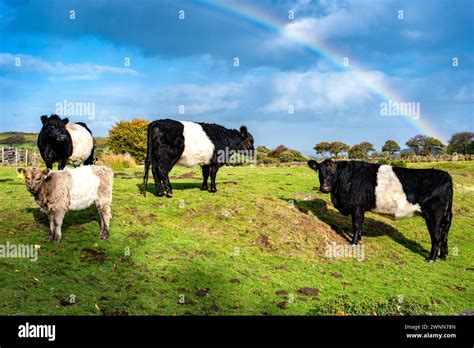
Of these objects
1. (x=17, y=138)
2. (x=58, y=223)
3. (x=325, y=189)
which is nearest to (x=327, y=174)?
(x=325, y=189)

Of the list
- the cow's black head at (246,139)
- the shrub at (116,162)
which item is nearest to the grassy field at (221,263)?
the cow's black head at (246,139)

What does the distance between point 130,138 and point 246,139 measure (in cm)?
3161

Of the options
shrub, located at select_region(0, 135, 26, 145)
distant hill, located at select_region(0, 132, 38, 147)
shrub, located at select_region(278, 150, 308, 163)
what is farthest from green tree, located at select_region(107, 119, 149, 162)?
shrub, located at select_region(0, 135, 26, 145)

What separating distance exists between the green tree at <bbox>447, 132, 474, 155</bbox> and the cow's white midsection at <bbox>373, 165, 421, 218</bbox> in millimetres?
71575

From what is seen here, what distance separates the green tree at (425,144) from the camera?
96.5m

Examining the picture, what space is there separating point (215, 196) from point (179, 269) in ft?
18.1

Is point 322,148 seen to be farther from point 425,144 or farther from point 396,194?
point 396,194

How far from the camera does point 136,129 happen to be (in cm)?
4775

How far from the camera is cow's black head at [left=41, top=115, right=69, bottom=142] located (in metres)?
14.6

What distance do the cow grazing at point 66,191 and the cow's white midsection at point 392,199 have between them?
766 centimetres

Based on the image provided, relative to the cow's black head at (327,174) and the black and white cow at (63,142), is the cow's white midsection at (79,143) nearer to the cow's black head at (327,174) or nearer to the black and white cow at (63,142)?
the black and white cow at (63,142)

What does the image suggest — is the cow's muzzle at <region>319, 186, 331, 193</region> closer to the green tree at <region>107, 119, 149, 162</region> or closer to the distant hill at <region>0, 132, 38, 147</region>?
the green tree at <region>107, 119, 149, 162</region>
